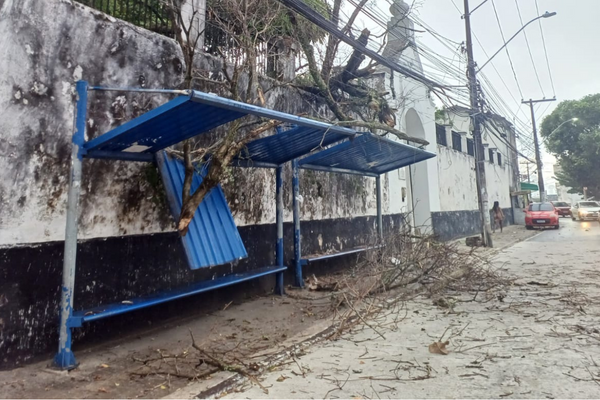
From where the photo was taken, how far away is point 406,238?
8211mm

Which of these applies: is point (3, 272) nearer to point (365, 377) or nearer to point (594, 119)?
point (365, 377)

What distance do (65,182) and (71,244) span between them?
2.39ft

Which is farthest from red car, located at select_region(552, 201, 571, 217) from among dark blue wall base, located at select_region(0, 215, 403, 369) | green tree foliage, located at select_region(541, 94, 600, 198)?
dark blue wall base, located at select_region(0, 215, 403, 369)

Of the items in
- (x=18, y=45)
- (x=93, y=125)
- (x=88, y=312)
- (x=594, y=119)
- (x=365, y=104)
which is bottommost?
(x=88, y=312)

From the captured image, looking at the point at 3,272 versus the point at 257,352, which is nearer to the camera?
the point at 3,272

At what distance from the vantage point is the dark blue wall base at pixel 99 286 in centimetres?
355

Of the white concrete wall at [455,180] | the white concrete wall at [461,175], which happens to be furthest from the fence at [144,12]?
the white concrete wall at [455,180]

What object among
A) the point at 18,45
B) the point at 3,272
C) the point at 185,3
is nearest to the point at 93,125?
the point at 18,45

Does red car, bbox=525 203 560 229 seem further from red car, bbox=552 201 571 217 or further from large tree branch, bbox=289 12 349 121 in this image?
large tree branch, bbox=289 12 349 121

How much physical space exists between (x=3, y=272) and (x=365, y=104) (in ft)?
28.2

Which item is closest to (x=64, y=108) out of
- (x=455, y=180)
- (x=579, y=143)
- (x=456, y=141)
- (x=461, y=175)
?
(x=455, y=180)

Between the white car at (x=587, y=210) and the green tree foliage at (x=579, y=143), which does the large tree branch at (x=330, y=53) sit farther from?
the green tree foliage at (x=579, y=143)

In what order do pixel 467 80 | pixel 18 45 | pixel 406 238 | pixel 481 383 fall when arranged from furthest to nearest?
pixel 467 80, pixel 406 238, pixel 18 45, pixel 481 383

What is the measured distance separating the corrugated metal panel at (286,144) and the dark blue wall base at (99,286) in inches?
46.3
